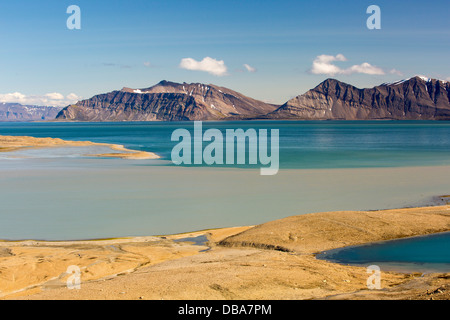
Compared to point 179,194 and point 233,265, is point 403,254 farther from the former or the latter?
point 179,194

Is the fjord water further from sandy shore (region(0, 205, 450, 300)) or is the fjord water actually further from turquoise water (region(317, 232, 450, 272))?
turquoise water (region(317, 232, 450, 272))

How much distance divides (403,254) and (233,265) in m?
7.10

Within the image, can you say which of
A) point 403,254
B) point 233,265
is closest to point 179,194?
point 233,265

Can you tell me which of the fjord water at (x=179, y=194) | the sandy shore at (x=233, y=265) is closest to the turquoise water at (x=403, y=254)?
the sandy shore at (x=233, y=265)

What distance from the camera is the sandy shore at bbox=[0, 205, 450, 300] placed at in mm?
12945

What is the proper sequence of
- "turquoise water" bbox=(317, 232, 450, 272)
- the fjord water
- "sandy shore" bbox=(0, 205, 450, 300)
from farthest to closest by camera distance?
the fjord water < "turquoise water" bbox=(317, 232, 450, 272) < "sandy shore" bbox=(0, 205, 450, 300)

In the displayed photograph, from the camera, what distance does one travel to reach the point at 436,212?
81.1ft

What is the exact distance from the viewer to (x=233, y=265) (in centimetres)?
1562

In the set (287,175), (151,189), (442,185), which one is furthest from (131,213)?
(442,185)

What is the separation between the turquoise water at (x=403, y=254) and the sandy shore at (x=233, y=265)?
2.33 ft

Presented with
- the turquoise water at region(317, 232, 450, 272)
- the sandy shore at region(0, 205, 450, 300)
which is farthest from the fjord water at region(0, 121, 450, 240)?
the turquoise water at region(317, 232, 450, 272)

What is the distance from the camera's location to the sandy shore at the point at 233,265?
1295 cm

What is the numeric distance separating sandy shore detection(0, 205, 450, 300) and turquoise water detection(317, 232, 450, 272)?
71 cm
